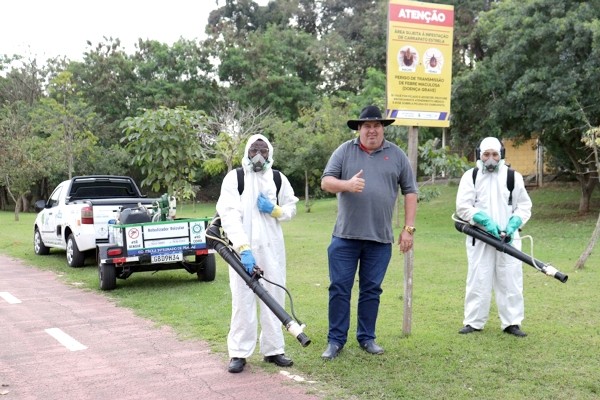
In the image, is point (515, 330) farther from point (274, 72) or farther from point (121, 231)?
point (274, 72)

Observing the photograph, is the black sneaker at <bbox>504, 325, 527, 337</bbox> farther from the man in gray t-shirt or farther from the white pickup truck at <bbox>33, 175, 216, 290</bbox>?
the white pickup truck at <bbox>33, 175, 216, 290</bbox>

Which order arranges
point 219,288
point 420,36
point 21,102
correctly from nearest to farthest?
1. point 420,36
2. point 219,288
3. point 21,102

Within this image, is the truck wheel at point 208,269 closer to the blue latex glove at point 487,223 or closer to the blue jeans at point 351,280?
the blue jeans at point 351,280

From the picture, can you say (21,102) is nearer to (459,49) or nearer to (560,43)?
(459,49)

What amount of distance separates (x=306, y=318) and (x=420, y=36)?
3.21m

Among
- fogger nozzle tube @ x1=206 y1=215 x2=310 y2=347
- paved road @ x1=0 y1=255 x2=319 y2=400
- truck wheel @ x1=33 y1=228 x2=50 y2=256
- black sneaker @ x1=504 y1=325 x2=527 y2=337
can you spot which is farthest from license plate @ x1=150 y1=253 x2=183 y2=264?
truck wheel @ x1=33 y1=228 x2=50 y2=256

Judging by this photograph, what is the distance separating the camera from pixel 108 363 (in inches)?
225

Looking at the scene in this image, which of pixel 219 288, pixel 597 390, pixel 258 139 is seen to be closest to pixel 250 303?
pixel 258 139

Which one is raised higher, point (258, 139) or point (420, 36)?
point (420, 36)

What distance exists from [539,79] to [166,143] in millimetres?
11668

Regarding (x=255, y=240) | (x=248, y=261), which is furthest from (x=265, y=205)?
(x=248, y=261)

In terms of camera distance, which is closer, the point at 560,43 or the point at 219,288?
the point at 219,288

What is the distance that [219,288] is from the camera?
9508mm

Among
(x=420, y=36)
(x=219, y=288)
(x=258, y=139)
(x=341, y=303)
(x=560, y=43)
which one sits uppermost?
(x=560, y=43)
